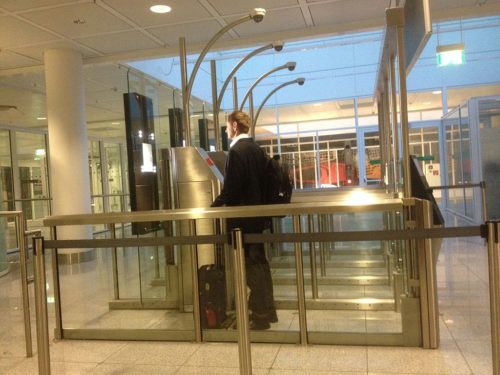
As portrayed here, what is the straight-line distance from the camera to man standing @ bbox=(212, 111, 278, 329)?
3.49 metres

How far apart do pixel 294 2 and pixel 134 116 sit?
2616 millimetres

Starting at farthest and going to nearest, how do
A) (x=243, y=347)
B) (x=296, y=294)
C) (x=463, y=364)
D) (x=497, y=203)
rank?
(x=497, y=203) < (x=296, y=294) < (x=463, y=364) < (x=243, y=347)

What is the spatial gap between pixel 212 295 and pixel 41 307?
125cm

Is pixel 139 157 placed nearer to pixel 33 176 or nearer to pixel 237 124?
pixel 237 124

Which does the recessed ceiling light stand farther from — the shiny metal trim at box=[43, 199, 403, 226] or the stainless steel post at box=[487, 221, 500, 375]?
the stainless steel post at box=[487, 221, 500, 375]

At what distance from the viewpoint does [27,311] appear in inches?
146

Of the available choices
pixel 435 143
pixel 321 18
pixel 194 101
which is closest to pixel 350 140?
pixel 435 143

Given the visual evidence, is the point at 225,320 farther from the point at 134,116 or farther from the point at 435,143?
the point at 435,143

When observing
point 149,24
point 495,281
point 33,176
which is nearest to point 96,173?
point 33,176

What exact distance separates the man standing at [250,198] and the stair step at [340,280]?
0.33ft

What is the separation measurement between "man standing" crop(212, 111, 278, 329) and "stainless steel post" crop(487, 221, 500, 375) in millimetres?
1458

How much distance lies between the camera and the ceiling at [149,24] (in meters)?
6.29

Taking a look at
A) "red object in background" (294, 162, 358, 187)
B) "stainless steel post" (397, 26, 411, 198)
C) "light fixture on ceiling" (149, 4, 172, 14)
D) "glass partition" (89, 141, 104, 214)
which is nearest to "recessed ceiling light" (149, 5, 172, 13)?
"light fixture on ceiling" (149, 4, 172, 14)

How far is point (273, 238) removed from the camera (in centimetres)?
261
